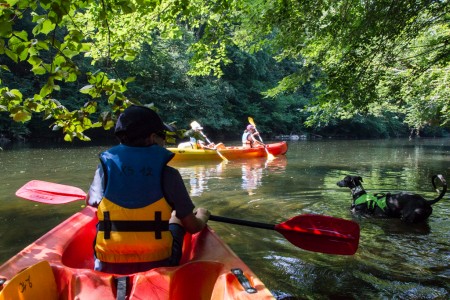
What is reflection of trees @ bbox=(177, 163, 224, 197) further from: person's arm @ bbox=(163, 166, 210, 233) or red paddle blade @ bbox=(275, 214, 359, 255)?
person's arm @ bbox=(163, 166, 210, 233)

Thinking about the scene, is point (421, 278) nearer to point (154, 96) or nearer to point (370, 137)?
point (154, 96)

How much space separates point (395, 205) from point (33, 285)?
4670 millimetres

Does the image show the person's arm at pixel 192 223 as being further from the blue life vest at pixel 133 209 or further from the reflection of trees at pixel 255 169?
the reflection of trees at pixel 255 169

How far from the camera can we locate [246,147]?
15375mm

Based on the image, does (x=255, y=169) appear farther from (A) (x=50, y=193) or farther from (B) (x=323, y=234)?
(B) (x=323, y=234)

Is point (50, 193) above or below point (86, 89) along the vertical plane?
below

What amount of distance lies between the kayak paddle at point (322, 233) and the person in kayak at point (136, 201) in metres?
1.06

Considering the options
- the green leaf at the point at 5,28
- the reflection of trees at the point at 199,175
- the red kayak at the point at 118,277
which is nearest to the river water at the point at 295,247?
the reflection of trees at the point at 199,175

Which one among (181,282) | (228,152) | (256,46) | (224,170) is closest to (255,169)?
(224,170)

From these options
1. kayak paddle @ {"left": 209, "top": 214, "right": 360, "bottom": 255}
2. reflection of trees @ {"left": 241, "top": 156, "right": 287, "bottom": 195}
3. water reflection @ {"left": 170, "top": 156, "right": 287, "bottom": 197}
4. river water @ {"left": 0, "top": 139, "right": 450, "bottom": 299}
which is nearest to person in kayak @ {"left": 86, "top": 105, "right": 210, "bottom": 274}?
kayak paddle @ {"left": 209, "top": 214, "right": 360, "bottom": 255}

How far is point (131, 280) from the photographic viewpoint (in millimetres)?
2168

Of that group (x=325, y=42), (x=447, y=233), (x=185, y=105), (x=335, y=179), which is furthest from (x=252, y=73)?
(x=447, y=233)

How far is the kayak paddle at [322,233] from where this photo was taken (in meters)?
3.39

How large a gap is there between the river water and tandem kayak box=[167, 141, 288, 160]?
2178 millimetres
